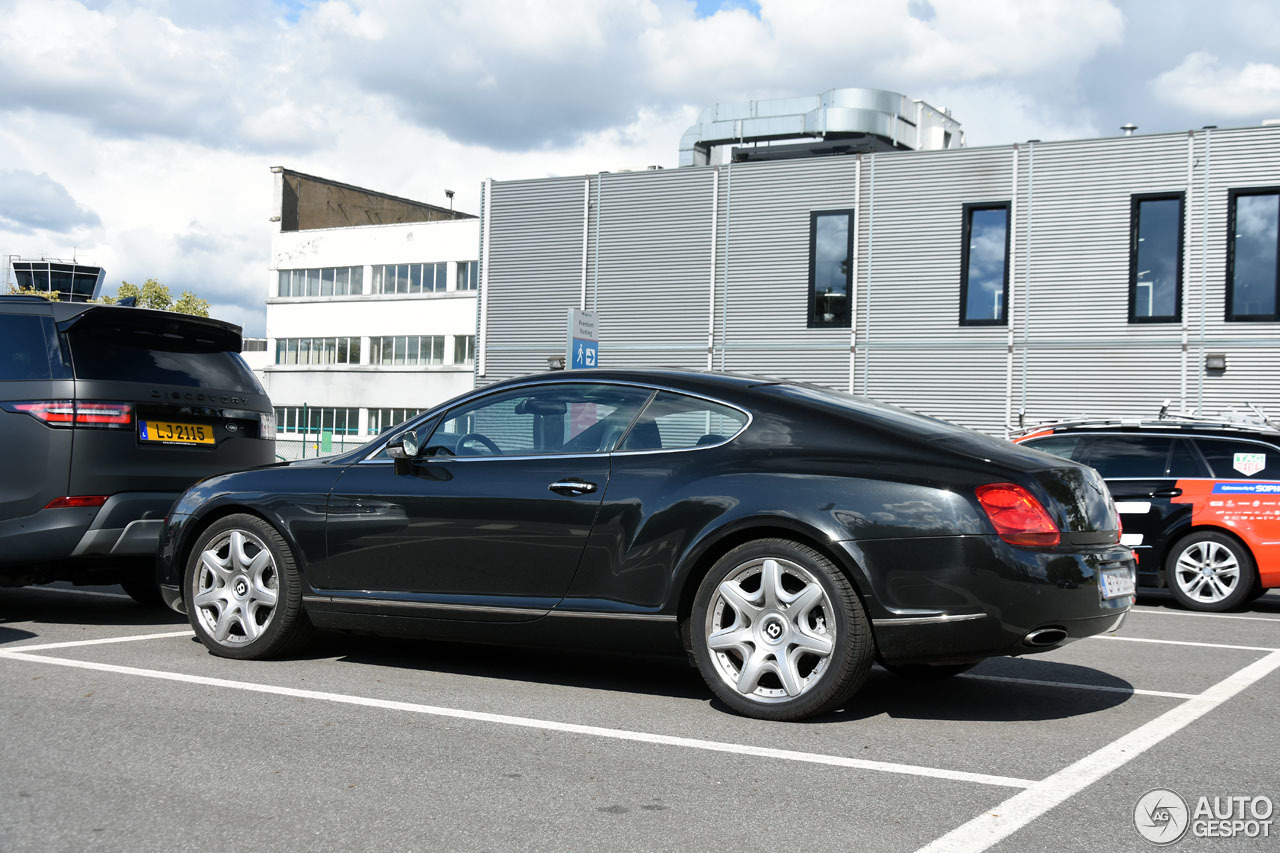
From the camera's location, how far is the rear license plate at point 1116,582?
5.14 m

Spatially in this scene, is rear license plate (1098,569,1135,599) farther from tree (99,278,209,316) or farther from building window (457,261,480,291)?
tree (99,278,209,316)

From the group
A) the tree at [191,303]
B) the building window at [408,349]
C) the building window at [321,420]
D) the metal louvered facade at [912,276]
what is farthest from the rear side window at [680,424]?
the tree at [191,303]

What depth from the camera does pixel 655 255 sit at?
78.4 feet

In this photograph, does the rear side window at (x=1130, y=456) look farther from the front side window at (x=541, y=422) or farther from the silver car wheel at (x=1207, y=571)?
the front side window at (x=541, y=422)

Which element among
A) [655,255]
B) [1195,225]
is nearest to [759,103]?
[655,255]

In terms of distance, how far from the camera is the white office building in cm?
6266

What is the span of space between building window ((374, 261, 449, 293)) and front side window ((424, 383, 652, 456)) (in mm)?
58065

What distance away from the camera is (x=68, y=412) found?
7.43m

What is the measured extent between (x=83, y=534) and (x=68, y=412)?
28.4 inches

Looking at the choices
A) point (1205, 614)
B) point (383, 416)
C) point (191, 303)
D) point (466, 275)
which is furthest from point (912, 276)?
point (191, 303)

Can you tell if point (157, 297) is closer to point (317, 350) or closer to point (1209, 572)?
point (317, 350)

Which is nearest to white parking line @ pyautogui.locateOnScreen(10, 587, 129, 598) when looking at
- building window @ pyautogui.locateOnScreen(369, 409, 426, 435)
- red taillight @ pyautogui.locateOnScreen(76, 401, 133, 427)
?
red taillight @ pyautogui.locateOnScreen(76, 401, 133, 427)

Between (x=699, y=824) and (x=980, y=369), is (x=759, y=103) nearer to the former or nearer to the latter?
(x=980, y=369)
